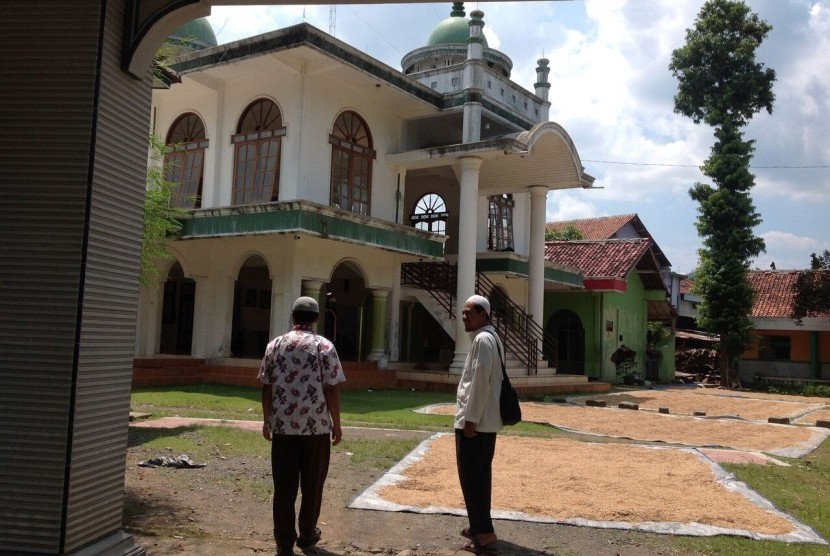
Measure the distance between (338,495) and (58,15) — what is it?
415 centimetres

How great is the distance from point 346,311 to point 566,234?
2015cm

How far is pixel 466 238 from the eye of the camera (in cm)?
1809

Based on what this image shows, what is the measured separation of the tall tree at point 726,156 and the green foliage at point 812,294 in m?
2.72

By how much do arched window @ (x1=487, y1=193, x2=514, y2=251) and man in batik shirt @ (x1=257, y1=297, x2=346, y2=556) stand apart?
1848 cm

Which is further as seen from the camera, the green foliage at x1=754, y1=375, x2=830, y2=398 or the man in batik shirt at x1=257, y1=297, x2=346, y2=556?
the green foliage at x1=754, y1=375, x2=830, y2=398

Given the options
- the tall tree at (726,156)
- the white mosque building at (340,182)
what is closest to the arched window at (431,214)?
the white mosque building at (340,182)

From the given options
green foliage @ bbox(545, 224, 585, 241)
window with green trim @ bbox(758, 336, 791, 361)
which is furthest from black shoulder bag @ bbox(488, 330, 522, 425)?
green foliage @ bbox(545, 224, 585, 241)

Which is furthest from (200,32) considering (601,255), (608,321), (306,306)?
(306,306)

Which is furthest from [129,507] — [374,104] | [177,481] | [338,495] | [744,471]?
[374,104]

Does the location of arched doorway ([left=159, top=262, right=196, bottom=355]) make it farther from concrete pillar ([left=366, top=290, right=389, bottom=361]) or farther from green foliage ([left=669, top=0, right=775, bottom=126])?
green foliage ([left=669, top=0, right=775, bottom=126])

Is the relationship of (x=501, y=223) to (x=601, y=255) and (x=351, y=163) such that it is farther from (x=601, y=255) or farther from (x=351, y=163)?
(x=351, y=163)

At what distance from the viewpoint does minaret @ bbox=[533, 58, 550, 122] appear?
72.6ft

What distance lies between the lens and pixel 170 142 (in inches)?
759

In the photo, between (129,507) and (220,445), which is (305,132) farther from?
(129,507)
